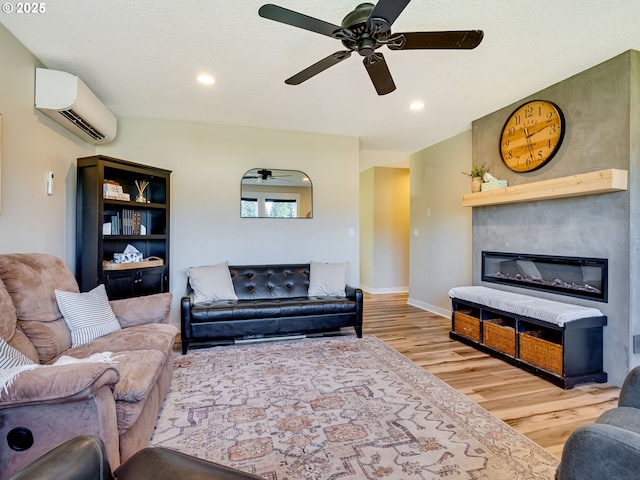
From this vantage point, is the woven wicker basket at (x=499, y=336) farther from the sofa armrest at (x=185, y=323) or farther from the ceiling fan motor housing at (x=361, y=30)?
the sofa armrest at (x=185, y=323)

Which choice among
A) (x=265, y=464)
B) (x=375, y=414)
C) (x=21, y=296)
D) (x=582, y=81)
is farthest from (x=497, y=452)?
(x=582, y=81)

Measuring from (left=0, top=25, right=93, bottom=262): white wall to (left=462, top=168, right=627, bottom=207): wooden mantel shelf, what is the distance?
13.3 feet

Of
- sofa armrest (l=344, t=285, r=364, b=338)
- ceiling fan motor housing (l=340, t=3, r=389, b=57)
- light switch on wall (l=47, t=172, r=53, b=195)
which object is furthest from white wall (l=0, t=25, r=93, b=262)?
sofa armrest (l=344, t=285, r=364, b=338)

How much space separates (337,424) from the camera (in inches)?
77.0

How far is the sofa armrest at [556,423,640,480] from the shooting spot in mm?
806

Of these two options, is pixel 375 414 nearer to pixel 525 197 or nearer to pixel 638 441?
pixel 638 441

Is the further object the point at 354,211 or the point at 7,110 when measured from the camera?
the point at 354,211

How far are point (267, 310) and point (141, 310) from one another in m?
1.22

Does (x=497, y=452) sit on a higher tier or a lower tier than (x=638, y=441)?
lower

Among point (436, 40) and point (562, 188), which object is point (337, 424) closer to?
point (436, 40)

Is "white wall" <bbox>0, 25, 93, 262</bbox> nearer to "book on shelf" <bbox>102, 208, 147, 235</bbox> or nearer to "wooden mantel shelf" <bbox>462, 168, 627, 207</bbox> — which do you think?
"book on shelf" <bbox>102, 208, 147, 235</bbox>

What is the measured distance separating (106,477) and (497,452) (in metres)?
1.78

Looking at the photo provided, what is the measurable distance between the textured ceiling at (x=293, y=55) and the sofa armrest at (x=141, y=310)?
74.2 inches

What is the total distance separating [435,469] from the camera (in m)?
1.57
